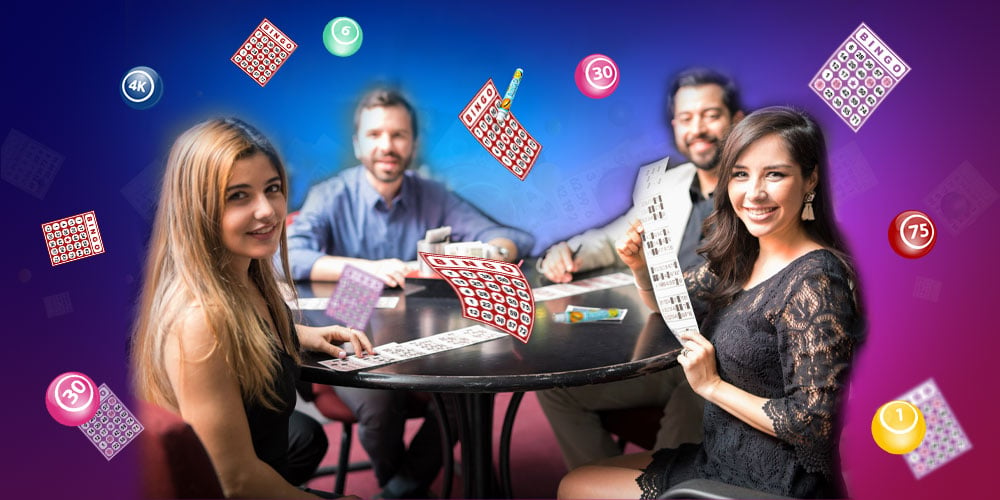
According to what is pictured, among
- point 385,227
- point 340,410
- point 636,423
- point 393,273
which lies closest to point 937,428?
point 636,423

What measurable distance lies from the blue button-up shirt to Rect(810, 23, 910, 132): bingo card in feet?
5.63

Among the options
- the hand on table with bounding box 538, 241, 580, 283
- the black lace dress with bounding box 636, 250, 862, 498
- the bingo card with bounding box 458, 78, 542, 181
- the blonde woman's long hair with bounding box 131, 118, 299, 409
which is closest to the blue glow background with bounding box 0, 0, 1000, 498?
the blonde woman's long hair with bounding box 131, 118, 299, 409

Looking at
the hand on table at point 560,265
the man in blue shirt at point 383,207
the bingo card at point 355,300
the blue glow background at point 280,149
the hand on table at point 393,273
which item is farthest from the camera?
the man in blue shirt at point 383,207

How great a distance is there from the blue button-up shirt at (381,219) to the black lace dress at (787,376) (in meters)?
1.72

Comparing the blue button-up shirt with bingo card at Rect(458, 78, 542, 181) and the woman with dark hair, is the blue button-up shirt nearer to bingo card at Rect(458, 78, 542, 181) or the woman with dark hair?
bingo card at Rect(458, 78, 542, 181)

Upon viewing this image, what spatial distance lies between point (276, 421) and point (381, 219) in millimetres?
1751

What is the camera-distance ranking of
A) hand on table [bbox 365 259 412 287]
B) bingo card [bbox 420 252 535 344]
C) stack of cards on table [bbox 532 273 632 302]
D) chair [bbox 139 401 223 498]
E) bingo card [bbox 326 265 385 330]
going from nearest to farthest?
chair [bbox 139 401 223 498] < bingo card [bbox 420 252 535 344] < bingo card [bbox 326 265 385 330] < stack of cards on table [bbox 532 273 632 302] < hand on table [bbox 365 259 412 287]

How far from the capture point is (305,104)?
3129mm

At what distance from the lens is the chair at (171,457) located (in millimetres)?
1661

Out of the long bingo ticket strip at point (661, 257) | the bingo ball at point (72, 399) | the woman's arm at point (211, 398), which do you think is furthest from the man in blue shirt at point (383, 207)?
the woman's arm at point (211, 398)

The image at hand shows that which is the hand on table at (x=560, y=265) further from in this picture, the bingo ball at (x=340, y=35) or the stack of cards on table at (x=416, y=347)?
the bingo ball at (x=340, y=35)

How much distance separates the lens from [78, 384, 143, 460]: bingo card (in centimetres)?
210

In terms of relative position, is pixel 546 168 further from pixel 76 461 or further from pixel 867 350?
pixel 76 461

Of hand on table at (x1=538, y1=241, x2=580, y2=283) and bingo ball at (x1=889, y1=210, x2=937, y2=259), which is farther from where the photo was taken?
hand on table at (x1=538, y1=241, x2=580, y2=283)
